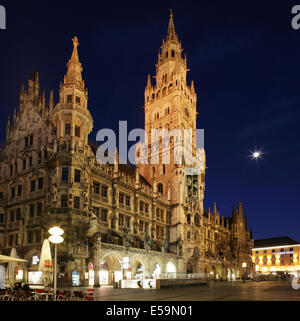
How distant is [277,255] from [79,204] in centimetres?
11789

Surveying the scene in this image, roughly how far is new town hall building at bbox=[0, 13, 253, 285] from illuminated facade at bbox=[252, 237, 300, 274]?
256ft

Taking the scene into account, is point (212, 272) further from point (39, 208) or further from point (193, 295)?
point (193, 295)

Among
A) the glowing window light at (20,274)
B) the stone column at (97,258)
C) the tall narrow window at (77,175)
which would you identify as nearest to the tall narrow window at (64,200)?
the tall narrow window at (77,175)

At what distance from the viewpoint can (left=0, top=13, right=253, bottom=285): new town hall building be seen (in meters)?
43.7

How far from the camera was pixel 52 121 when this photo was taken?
162ft

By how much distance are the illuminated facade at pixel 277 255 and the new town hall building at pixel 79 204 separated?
78.1m

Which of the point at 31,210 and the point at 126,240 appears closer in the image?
the point at 31,210

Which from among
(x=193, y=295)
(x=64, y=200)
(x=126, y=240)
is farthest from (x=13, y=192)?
(x=193, y=295)

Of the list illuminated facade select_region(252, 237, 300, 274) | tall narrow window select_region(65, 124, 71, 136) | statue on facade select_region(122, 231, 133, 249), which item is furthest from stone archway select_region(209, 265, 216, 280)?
illuminated facade select_region(252, 237, 300, 274)

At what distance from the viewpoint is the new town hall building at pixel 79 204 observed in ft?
143

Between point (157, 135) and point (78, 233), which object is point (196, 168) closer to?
→ point (157, 135)

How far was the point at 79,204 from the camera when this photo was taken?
146ft

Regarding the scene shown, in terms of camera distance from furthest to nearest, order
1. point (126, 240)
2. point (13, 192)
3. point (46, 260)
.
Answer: point (13, 192), point (126, 240), point (46, 260)

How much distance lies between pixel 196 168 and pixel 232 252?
32970 mm
